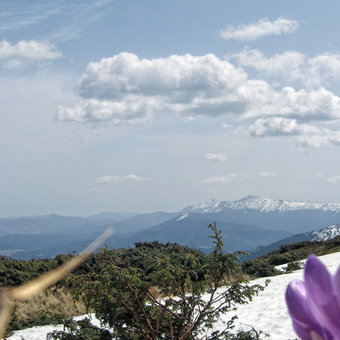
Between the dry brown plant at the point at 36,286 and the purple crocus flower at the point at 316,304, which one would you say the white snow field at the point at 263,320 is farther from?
the purple crocus flower at the point at 316,304

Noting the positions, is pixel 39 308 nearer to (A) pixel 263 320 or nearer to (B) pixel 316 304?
(A) pixel 263 320

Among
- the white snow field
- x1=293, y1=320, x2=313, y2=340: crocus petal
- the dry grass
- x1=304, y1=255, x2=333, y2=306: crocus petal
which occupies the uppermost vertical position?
x1=304, y1=255, x2=333, y2=306: crocus petal

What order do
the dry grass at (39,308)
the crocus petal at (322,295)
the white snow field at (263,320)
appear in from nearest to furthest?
1. the crocus petal at (322,295)
2. the white snow field at (263,320)
3. the dry grass at (39,308)

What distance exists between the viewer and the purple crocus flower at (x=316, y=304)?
0.50 m

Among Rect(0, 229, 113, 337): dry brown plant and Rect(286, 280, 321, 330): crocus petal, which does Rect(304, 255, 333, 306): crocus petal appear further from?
Rect(0, 229, 113, 337): dry brown plant

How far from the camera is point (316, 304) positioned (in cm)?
51

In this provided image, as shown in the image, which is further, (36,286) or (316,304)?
(36,286)

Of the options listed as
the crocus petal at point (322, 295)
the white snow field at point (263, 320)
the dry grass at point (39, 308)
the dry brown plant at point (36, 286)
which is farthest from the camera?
the dry grass at point (39, 308)

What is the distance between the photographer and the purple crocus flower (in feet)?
1.63

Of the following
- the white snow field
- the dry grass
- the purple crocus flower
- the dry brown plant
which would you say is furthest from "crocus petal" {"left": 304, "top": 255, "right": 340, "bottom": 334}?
the dry grass

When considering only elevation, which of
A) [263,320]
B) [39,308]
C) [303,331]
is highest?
[303,331]

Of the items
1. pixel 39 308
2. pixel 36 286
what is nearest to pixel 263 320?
pixel 39 308

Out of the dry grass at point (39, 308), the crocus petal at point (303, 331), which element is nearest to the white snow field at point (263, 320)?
the dry grass at point (39, 308)

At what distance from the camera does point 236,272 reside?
4820 millimetres
